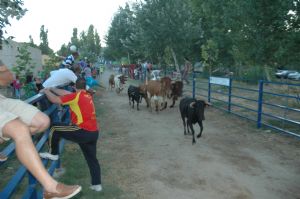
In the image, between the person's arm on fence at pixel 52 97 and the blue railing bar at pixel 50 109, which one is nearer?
the person's arm on fence at pixel 52 97

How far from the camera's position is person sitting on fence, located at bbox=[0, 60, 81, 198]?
2572 mm

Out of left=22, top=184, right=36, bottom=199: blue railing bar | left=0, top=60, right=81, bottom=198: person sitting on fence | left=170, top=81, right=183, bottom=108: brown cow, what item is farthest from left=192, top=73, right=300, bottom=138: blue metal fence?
left=0, top=60, right=81, bottom=198: person sitting on fence

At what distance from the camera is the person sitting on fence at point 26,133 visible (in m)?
2.57

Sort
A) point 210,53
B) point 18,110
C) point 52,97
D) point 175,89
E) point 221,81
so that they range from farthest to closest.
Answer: point 210,53
point 175,89
point 221,81
point 52,97
point 18,110

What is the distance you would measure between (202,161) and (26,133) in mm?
5052

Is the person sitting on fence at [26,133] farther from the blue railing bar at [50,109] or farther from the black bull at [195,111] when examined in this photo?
the black bull at [195,111]

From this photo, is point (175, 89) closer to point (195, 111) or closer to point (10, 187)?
point (195, 111)

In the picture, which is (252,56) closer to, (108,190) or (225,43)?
(108,190)

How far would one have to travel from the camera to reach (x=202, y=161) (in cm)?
712

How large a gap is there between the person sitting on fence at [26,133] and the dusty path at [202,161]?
2.81 m

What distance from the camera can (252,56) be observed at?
14.7 meters

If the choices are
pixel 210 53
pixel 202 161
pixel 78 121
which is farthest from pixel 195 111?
pixel 210 53

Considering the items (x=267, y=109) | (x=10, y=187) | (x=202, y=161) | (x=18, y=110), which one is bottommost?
(x=267, y=109)

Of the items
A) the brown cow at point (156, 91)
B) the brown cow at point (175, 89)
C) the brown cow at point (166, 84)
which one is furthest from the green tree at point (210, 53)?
the brown cow at point (156, 91)
